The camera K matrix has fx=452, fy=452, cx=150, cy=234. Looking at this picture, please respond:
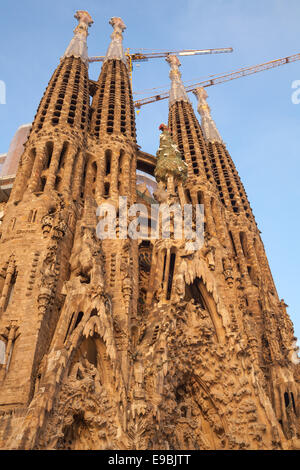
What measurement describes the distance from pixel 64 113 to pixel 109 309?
12518mm

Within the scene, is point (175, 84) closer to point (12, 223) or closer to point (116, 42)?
point (116, 42)

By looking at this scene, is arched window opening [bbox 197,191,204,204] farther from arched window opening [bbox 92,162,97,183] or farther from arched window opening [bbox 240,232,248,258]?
arched window opening [bbox 92,162,97,183]

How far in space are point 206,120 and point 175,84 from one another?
4.73 metres

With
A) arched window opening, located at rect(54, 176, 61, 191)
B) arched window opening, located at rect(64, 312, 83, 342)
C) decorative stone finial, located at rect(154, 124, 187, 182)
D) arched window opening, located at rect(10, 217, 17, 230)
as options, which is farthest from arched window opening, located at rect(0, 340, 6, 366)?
decorative stone finial, located at rect(154, 124, 187, 182)

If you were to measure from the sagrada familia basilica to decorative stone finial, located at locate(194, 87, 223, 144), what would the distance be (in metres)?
9.75

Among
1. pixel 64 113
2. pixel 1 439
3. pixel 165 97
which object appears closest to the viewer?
pixel 1 439

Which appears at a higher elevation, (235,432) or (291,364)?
(291,364)

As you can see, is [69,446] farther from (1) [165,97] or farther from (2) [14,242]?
(1) [165,97]

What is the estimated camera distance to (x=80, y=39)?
31438 millimetres

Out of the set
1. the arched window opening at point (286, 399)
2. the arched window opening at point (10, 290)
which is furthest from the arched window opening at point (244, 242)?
the arched window opening at point (10, 290)

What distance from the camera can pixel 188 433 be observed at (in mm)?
15672

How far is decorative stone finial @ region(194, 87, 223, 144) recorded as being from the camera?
35.2 m

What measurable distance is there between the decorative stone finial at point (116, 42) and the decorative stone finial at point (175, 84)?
5784 millimetres

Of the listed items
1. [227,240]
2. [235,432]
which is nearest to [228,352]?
[235,432]
